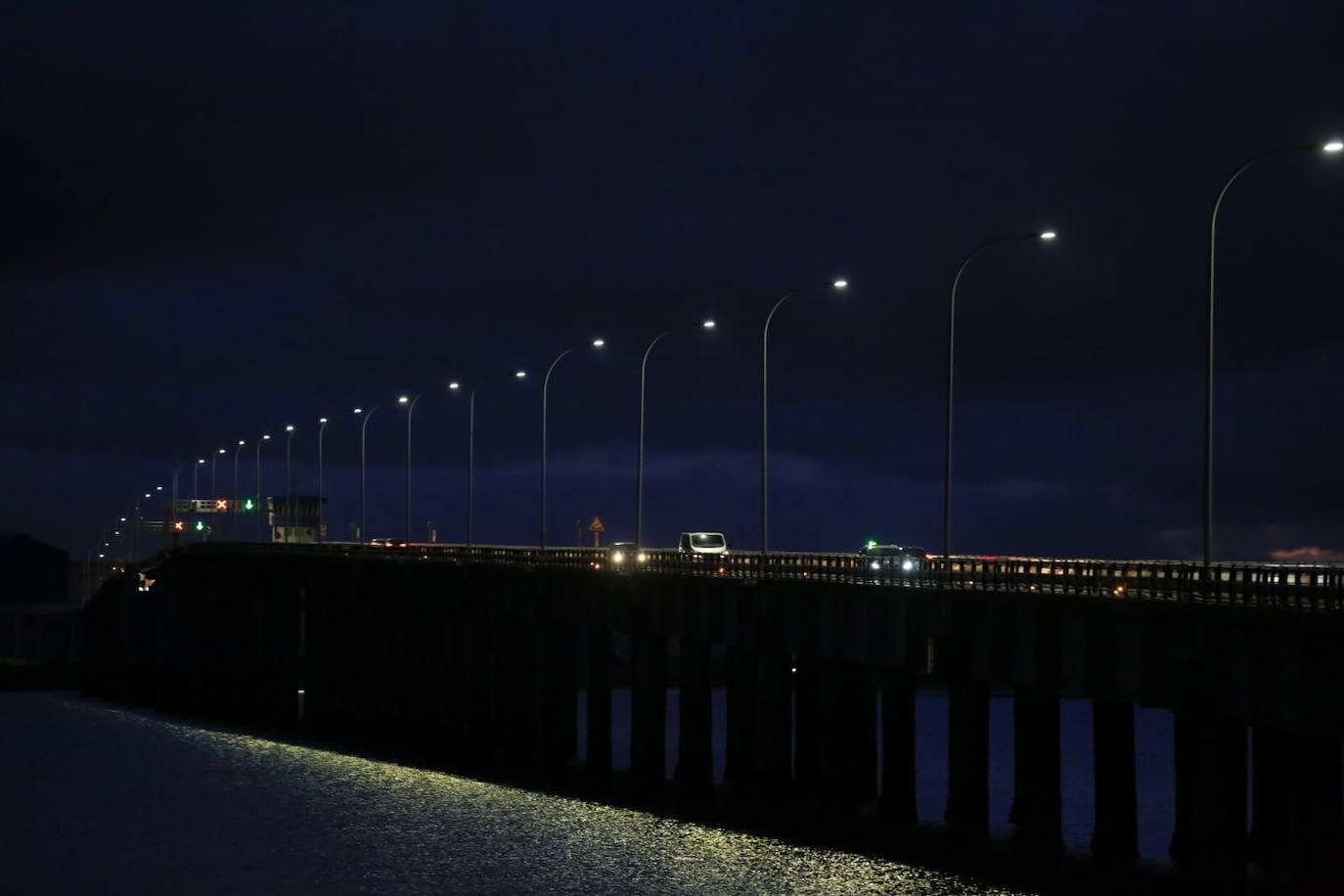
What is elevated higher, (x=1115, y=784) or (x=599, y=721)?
(x=1115, y=784)

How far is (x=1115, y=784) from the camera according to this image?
169 feet

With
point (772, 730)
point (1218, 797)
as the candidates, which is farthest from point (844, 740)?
point (1218, 797)

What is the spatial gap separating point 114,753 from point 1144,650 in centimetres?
5607

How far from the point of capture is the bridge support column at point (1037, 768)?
174ft

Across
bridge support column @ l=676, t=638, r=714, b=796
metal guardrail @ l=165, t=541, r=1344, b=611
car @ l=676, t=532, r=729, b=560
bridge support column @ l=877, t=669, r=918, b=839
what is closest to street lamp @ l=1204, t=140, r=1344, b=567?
metal guardrail @ l=165, t=541, r=1344, b=611

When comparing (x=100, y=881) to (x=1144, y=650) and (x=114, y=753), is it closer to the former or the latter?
(x=1144, y=650)

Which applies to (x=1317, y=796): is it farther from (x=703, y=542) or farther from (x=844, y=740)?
(x=703, y=542)

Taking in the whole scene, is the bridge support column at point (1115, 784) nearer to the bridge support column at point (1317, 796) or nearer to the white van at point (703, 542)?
the bridge support column at point (1317, 796)

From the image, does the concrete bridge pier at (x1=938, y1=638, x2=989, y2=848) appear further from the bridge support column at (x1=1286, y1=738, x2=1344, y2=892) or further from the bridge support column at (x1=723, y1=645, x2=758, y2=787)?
the bridge support column at (x1=723, y1=645, x2=758, y2=787)

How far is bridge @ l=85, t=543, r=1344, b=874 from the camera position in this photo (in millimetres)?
45062

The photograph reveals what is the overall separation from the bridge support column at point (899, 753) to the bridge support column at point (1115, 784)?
284 inches

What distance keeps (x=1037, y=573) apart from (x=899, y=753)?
9.96 meters

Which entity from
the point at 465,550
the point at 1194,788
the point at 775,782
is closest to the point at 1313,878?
the point at 1194,788

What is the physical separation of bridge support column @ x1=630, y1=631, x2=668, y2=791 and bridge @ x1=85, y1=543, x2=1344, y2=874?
103 mm
